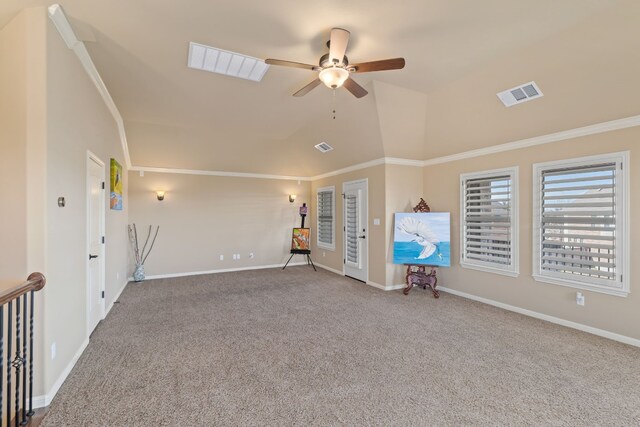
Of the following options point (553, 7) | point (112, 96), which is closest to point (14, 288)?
point (112, 96)

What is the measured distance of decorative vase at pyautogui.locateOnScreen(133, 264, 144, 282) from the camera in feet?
20.9

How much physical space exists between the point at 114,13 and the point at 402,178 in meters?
4.72

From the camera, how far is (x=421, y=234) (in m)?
5.30

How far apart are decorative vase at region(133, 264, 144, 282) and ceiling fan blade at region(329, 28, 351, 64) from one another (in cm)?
597

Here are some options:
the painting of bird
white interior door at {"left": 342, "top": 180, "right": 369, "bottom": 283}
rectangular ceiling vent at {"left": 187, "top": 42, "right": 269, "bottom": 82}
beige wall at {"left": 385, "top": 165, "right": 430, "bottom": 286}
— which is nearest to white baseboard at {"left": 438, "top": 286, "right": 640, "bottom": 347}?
the painting of bird

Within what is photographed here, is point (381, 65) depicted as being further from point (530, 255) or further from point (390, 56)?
point (530, 255)

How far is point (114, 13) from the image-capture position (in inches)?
102

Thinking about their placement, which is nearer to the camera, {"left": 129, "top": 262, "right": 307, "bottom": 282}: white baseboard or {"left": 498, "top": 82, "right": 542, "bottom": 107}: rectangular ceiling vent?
{"left": 498, "top": 82, "right": 542, "bottom": 107}: rectangular ceiling vent

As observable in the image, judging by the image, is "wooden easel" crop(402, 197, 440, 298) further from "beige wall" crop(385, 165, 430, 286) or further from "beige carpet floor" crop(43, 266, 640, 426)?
"beige carpet floor" crop(43, 266, 640, 426)

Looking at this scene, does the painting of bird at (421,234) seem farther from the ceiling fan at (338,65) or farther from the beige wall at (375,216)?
the ceiling fan at (338,65)

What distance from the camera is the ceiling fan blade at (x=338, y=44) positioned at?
2504mm

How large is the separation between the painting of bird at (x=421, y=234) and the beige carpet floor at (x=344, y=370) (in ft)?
3.18

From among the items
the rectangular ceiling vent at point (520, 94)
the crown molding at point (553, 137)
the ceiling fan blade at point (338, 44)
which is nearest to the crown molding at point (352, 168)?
the crown molding at point (553, 137)

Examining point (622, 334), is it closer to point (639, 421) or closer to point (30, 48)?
point (639, 421)
